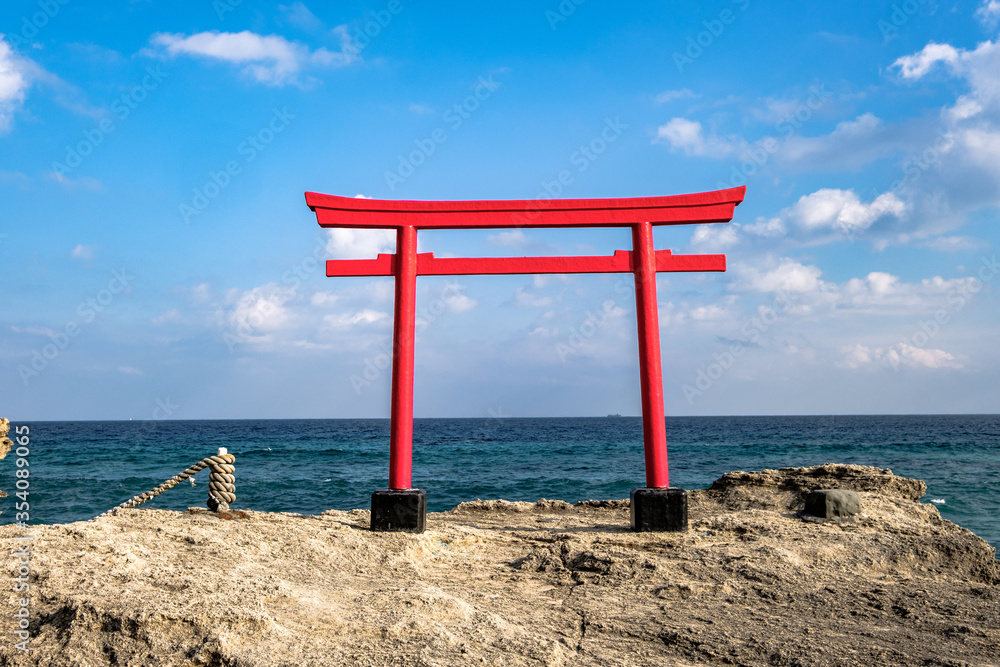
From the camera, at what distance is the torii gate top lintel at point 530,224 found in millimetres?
5984

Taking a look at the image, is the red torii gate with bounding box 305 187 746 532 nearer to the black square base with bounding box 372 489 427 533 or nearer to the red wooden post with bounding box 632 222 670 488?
the red wooden post with bounding box 632 222 670 488

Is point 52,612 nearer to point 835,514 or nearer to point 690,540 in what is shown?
point 690,540

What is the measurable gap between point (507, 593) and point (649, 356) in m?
2.83

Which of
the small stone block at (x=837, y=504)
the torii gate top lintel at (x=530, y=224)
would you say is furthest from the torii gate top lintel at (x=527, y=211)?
the small stone block at (x=837, y=504)

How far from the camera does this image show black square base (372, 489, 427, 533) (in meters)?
5.41

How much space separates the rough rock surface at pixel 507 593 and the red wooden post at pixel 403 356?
2.20 ft

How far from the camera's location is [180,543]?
435 centimetres

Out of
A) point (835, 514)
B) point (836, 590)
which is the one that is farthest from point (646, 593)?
point (835, 514)

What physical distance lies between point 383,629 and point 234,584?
1040 mm

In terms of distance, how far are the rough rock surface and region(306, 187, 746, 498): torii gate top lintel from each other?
5.10ft

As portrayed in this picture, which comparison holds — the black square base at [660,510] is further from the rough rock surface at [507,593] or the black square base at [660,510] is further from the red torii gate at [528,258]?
the red torii gate at [528,258]

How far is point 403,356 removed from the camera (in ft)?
19.3

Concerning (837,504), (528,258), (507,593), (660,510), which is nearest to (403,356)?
(528,258)

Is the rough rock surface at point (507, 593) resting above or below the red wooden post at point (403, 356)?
below
